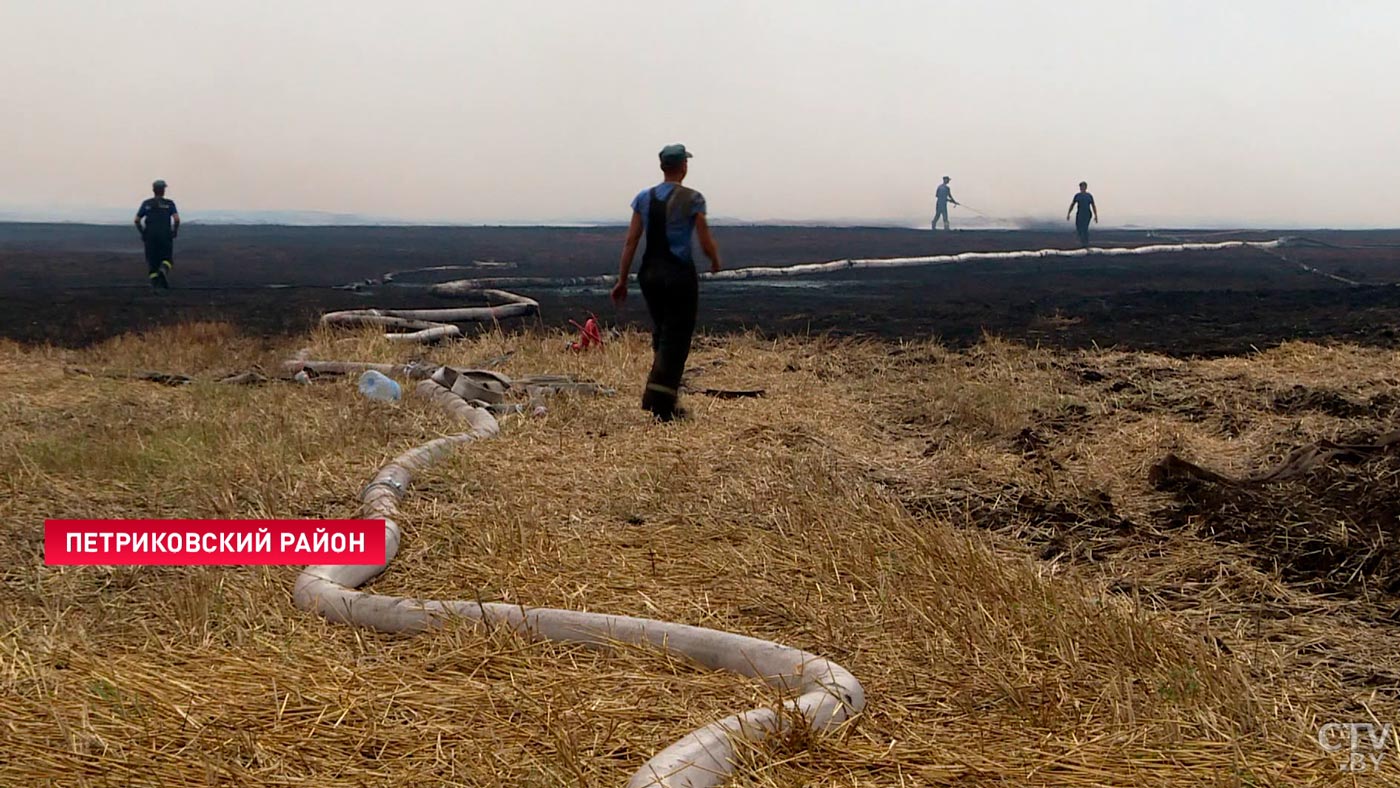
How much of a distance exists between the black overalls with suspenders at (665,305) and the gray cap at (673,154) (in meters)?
0.30

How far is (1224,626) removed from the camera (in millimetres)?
4492

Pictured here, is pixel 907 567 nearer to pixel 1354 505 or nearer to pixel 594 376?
pixel 1354 505

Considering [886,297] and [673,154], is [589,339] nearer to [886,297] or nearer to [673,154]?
[673,154]

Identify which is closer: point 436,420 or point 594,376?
point 436,420

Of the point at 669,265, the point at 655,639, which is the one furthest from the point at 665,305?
the point at 655,639

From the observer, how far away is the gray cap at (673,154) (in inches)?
326

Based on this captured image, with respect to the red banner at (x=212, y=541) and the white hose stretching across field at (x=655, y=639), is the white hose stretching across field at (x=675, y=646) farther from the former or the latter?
the red banner at (x=212, y=541)

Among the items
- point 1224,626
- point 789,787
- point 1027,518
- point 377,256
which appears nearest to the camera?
point 789,787

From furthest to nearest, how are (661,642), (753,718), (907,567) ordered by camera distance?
(907,567) → (661,642) → (753,718)

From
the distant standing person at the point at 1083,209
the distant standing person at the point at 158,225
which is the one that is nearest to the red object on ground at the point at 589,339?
the distant standing person at the point at 158,225

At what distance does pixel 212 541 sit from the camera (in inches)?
222

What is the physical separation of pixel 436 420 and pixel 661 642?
4634 millimetres

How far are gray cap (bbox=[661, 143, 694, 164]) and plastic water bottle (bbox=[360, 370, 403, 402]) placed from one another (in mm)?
2617

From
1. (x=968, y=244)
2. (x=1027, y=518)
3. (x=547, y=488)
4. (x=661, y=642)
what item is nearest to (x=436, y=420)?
(x=547, y=488)
